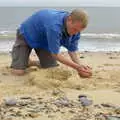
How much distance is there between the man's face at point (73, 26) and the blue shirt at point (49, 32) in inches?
4.4

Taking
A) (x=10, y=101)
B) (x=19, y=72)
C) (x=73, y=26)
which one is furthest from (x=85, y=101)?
(x=19, y=72)

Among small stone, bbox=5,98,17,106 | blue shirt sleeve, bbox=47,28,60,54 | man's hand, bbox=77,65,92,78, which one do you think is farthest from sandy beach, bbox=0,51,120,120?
blue shirt sleeve, bbox=47,28,60,54

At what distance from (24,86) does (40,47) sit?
86cm

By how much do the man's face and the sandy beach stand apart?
62cm

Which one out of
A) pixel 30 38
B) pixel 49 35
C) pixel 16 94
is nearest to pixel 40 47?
pixel 30 38

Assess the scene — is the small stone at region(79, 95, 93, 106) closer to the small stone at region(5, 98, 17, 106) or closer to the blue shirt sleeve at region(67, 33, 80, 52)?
the small stone at region(5, 98, 17, 106)

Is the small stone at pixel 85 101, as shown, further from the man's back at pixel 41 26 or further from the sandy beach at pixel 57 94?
the man's back at pixel 41 26

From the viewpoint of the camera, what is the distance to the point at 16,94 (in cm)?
552

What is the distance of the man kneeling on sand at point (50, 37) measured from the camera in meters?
5.82

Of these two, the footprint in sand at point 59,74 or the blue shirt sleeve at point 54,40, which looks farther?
the footprint in sand at point 59,74

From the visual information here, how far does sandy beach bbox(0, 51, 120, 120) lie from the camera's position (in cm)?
470

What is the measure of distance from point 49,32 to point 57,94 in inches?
34.2

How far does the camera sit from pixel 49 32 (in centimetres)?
596

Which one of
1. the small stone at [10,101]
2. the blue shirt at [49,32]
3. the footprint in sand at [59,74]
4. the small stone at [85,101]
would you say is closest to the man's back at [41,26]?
the blue shirt at [49,32]
